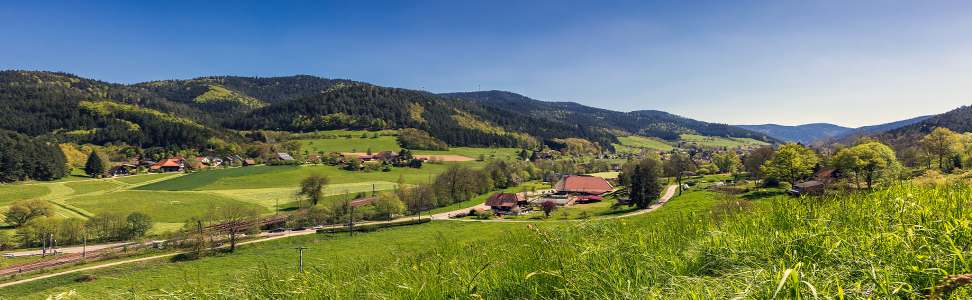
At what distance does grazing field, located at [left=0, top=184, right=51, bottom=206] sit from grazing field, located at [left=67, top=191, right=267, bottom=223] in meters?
8.14

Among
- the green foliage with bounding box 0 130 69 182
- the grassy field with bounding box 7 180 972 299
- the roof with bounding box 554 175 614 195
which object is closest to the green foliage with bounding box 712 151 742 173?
the roof with bounding box 554 175 614 195

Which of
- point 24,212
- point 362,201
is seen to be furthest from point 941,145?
point 24,212

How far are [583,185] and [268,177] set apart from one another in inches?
3328

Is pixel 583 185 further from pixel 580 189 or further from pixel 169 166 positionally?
pixel 169 166

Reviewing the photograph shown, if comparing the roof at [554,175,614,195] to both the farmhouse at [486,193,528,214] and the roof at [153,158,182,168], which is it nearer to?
the farmhouse at [486,193,528,214]

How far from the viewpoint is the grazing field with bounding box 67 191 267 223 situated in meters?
71.6

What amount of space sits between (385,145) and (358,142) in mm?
14338

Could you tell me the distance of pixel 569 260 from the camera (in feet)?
18.2

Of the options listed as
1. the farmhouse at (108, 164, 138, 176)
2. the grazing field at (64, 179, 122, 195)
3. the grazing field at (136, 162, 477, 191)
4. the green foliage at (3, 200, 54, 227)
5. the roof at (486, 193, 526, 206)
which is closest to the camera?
the green foliage at (3, 200, 54, 227)

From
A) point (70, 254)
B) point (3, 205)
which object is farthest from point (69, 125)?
point (70, 254)

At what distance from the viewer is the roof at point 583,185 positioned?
96812mm

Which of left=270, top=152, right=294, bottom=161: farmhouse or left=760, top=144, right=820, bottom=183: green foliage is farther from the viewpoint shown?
left=270, top=152, right=294, bottom=161: farmhouse

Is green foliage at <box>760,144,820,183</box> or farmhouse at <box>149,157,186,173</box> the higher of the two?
green foliage at <box>760,144,820,183</box>

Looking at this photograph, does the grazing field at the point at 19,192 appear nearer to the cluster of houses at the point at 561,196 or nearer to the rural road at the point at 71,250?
the rural road at the point at 71,250
